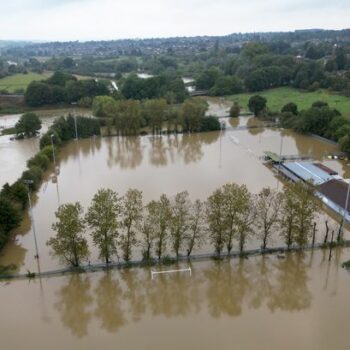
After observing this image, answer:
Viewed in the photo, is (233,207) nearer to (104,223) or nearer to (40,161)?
(104,223)

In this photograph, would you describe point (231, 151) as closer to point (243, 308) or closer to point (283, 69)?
point (243, 308)

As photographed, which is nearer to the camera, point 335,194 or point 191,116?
point 335,194

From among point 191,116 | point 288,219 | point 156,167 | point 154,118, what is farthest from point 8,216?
point 191,116

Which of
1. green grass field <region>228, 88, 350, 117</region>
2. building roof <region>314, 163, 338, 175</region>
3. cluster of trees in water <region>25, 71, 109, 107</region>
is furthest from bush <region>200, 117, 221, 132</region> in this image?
cluster of trees in water <region>25, 71, 109, 107</region>

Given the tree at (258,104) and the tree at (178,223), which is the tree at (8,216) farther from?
the tree at (258,104)

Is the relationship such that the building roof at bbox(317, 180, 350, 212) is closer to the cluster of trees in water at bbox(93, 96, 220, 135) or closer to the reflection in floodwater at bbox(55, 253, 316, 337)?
the reflection in floodwater at bbox(55, 253, 316, 337)

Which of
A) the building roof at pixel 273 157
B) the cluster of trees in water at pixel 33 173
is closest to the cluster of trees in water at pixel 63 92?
the cluster of trees in water at pixel 33 173
